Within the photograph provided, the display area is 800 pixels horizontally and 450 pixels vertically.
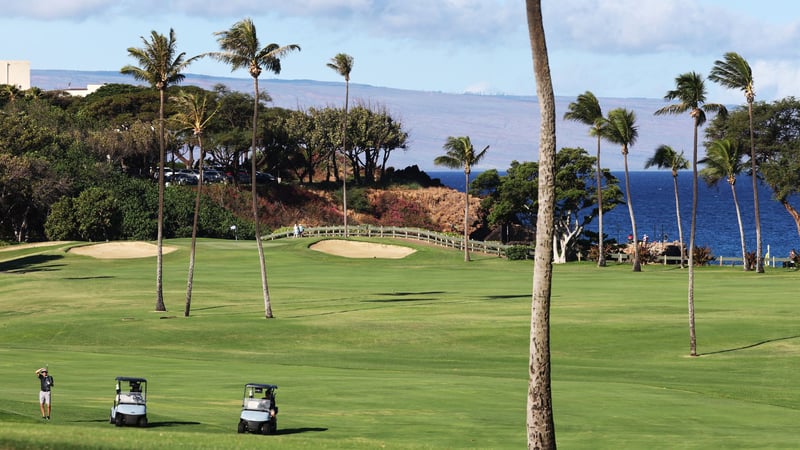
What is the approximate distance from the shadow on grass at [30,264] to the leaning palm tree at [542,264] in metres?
70.7

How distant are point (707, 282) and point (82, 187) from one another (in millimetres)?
65125

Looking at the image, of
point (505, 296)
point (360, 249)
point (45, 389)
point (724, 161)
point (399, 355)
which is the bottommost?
point (399, 355)

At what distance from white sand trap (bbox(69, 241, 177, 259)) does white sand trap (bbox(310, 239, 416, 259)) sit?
13.9 metres

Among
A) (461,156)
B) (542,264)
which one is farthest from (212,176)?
(542,264)

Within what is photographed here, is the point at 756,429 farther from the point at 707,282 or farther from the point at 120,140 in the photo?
the point at 120,140

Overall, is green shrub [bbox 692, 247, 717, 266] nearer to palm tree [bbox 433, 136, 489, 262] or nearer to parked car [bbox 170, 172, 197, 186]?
palm tree [bbox 433, 136, 489, 262]

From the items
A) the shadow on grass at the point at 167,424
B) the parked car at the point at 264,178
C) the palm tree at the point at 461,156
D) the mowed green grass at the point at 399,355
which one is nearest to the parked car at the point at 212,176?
the parked car at the point at 264,178

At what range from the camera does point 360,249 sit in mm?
108312

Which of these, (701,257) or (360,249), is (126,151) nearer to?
(360,249)

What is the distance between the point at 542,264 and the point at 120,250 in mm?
84409

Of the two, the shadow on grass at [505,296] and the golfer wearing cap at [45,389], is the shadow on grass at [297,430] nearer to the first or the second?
the golfer wearing cap at [45,389]

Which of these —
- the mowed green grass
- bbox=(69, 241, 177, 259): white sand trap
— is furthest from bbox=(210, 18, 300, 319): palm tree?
bbox=(69, 241, 177, 259): white sand trap

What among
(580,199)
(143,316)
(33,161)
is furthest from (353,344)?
(33,161)

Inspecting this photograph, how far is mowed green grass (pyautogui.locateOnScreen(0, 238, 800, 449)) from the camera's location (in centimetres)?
2717
